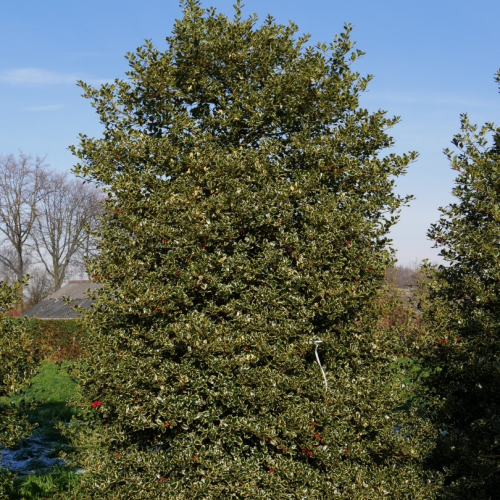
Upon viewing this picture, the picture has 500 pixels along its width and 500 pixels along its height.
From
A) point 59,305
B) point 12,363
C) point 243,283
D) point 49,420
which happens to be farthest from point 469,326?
point 59,305

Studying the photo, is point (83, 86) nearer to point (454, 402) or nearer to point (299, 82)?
point (299, 82)

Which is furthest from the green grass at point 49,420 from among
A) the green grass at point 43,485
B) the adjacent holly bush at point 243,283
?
the adjacent holly bush at point 243,283

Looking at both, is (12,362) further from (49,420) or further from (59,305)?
(59,305)

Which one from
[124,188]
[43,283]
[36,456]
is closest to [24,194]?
[43,283]

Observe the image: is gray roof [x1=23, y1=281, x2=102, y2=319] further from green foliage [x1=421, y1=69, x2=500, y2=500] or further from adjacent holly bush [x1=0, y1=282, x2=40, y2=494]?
green foliage [x1=421, y1=69, x2=500, y2=500]

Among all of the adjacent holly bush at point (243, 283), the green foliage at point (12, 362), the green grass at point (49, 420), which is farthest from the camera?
the green grass at point (49, 420)

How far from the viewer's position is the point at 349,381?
538 centimetres

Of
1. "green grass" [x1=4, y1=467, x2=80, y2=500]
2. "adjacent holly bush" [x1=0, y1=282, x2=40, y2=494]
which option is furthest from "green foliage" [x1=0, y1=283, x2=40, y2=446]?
"green grass" [x1=4, y1=467, x2=80, y2=500]

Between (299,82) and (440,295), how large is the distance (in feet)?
10.7

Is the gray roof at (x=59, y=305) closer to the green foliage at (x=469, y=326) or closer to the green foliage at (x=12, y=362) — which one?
the green foliage at (x=12, y=362)

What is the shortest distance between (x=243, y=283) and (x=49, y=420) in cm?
686

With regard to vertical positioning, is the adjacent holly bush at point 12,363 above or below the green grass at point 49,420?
above

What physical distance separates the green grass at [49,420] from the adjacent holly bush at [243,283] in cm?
124

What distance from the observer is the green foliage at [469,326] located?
19.2ft
